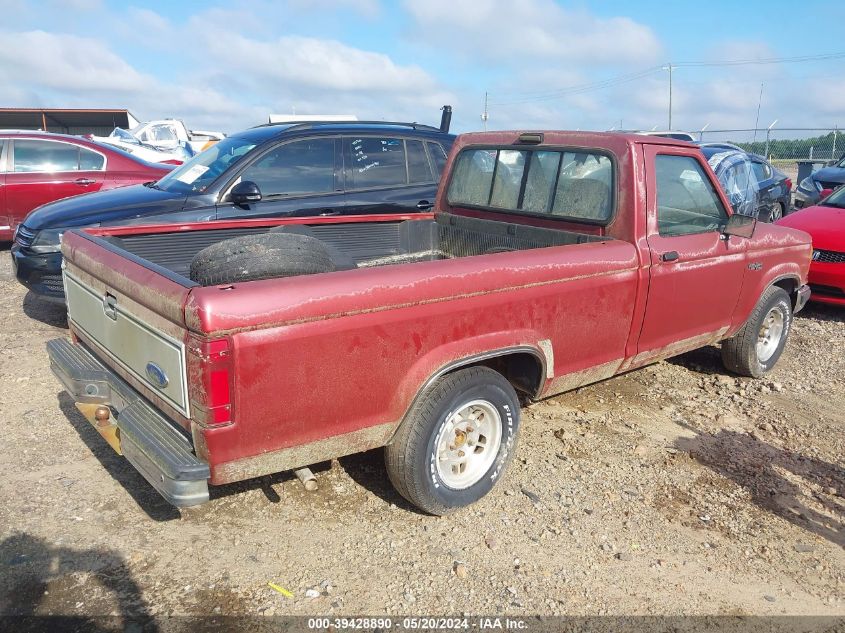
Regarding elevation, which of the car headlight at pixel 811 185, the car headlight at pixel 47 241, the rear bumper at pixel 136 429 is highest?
the car headlight at pixel 811 185

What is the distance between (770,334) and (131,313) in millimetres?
4867

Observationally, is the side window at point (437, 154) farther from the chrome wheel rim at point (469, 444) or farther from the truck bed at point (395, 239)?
the chrome wheel rim at point (469, 444)

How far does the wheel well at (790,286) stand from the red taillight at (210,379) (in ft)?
14.8

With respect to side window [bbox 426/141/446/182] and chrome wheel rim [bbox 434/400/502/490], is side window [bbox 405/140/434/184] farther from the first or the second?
chrome wheel rim [bbox 434/400/502/490]

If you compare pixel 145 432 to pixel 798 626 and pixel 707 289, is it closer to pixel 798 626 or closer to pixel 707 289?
pixel 798 626

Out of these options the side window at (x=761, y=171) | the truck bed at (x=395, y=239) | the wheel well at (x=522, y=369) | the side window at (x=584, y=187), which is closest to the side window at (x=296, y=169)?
the truck bed at (x=395, y=239)

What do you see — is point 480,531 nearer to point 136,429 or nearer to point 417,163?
point 136,429

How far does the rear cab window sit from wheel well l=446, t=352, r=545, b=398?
40.1 inches

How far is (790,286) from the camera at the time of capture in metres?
5.38

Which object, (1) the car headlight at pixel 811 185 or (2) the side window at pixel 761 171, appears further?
(1) the car headlight at pixel 811 185

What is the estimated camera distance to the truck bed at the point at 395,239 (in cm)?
405

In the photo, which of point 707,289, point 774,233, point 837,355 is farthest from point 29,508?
point 837,355

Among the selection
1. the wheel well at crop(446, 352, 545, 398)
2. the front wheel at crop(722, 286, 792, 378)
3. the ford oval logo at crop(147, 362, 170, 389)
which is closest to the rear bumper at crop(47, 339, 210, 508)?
the ford oval logo at crop(147, 362, 170, 389)

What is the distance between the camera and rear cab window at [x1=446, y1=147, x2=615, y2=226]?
3.95 meters
